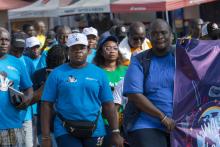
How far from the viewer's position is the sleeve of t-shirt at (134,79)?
661 cm

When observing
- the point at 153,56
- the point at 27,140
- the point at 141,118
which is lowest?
the point at 27,140

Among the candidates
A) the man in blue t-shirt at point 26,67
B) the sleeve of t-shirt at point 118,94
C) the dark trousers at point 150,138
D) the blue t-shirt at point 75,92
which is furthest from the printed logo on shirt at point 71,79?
the man in blue t-shirt at point 26,67

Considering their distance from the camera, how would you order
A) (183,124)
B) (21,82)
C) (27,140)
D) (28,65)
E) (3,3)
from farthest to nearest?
(3,3), (28,65), (27,140), (21,82), (183,124)

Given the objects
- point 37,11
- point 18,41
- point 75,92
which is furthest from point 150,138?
point 37,11

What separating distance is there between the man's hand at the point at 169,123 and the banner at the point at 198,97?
8cm

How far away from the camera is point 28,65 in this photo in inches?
358

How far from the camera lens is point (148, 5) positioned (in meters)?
15.3

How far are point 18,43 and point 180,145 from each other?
12.0ft

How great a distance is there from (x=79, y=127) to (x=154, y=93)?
827 millimetres

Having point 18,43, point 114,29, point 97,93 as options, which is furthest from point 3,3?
point 97,93

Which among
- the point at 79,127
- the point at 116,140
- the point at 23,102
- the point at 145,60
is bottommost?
the point at 116,140

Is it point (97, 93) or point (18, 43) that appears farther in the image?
point (18, 43)

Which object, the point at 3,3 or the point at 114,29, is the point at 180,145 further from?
the point at 3,3

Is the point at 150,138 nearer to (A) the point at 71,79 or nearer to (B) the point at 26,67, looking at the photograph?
(A) the point at 71,79
